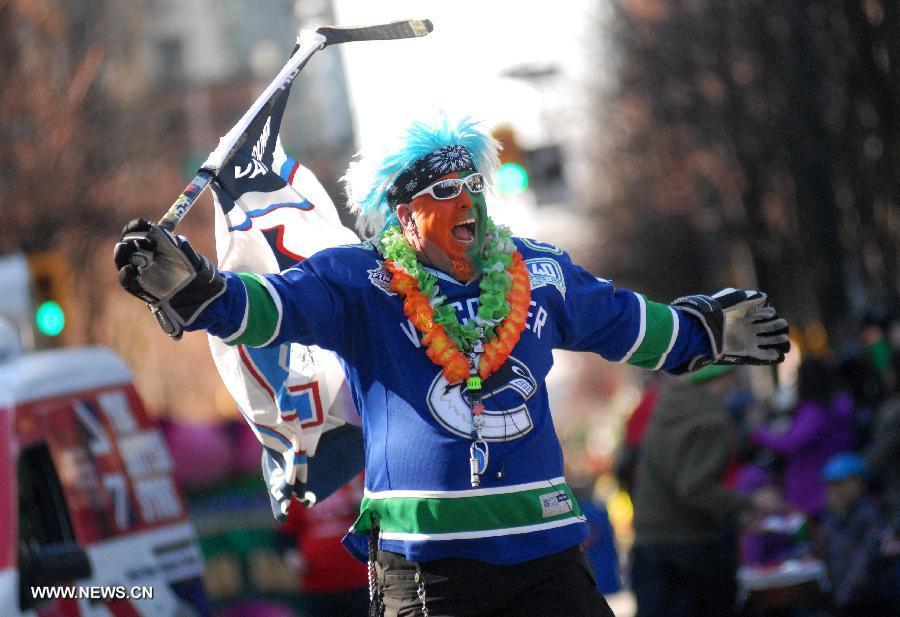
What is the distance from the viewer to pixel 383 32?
488 cm

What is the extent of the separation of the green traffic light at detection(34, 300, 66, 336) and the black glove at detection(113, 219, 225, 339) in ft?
18.9

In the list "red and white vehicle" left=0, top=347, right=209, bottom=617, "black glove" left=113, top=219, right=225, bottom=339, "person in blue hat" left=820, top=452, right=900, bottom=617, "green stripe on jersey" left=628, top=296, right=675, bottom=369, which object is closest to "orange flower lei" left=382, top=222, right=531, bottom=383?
"green stripe on jersey" left=628, top=296, right=675, bottom=369

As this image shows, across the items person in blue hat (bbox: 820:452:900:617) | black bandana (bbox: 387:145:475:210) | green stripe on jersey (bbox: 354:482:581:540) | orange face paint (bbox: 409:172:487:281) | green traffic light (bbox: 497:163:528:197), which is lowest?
person in blue hat (bbox: 820:452:900:617)

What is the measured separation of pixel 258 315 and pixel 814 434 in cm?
709

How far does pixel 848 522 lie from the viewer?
8.66 metres

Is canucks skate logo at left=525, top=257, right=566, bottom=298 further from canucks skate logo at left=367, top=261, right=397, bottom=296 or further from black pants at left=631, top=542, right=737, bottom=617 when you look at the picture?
black pants at left=631, top=542, right=737, bottom=617

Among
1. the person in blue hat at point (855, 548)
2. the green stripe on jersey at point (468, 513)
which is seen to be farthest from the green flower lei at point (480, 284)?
the person in blue hat at point (855, 548)

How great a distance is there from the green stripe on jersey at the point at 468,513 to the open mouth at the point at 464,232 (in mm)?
707

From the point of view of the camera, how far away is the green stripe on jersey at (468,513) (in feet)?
13.7

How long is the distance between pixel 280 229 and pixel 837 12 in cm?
1264

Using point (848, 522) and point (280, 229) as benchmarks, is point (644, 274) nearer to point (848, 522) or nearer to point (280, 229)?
point (848, 522)

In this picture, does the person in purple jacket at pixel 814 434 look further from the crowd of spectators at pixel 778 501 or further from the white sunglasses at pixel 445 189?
the white sunglasses at pixel 445 189

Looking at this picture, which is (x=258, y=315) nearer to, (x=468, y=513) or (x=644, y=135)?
(x=468, y=513)

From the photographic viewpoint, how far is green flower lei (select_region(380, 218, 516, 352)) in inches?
170
